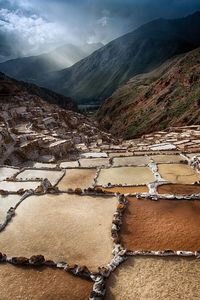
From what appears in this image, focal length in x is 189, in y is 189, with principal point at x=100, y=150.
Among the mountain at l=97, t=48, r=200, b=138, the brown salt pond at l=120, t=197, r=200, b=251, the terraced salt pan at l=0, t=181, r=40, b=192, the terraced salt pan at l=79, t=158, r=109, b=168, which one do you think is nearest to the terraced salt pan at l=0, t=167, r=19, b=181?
the terraced salt pan at l=0, t=181, r=40, b=192

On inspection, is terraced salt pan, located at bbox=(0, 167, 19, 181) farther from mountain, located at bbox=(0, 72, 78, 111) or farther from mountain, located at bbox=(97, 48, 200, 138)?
mountain, located at bbox=(0, 72, 78, 111)

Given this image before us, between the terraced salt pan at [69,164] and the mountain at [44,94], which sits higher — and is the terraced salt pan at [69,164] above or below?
below

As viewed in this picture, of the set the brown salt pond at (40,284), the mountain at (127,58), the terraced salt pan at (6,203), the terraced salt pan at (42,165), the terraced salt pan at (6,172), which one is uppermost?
the mountain at (127,58)

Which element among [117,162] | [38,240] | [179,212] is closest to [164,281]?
[179,212]

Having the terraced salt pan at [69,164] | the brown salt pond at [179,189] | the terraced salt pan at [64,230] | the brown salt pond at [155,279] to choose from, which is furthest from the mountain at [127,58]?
the brown salt pond at [155,279]

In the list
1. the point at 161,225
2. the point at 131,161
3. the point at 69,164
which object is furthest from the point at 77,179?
the point at 161,225

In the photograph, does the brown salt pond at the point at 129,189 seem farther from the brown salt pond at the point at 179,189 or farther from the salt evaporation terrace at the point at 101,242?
the brown salt pond at the point at 179,189
